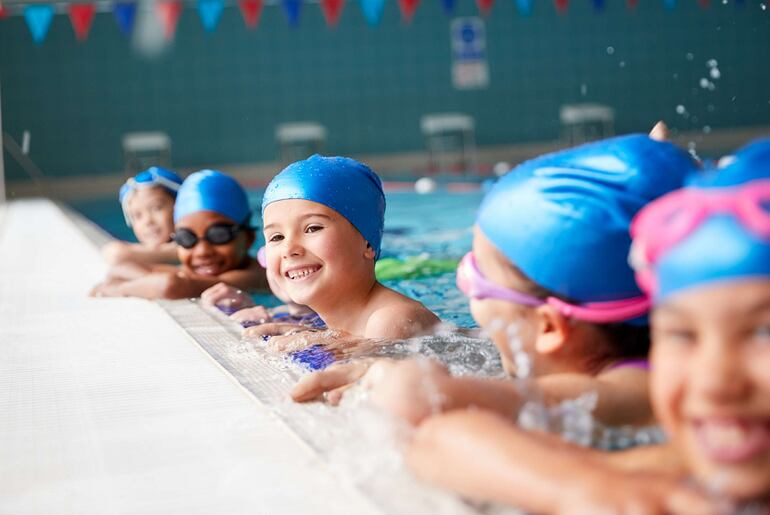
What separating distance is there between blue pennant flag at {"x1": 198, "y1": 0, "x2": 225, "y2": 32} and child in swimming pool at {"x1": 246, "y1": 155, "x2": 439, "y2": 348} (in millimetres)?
12904

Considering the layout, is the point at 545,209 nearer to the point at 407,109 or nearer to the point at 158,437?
the point at 158,437

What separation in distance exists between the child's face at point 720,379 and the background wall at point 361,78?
581 inches

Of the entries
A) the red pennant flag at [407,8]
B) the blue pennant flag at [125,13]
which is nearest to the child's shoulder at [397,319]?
the blue pennant flag at [125,13]

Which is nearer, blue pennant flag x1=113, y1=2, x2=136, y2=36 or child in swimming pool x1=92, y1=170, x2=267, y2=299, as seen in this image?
child in swimming pool x1=92, y1=170, x2=267, y2=299

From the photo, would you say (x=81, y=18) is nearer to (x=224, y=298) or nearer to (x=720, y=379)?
(x=224, y=298)

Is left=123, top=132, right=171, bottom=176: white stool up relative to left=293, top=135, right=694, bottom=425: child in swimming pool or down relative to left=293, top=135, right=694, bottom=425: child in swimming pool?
down

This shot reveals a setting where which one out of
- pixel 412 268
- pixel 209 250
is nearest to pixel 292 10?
pixel 412 268

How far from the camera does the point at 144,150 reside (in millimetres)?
15273

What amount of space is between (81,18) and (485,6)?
19.9 feet

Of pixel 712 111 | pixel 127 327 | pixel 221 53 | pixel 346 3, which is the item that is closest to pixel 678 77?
pixel 712 111

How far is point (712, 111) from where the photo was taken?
17375 millimetres

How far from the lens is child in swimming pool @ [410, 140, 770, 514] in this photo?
105 cm

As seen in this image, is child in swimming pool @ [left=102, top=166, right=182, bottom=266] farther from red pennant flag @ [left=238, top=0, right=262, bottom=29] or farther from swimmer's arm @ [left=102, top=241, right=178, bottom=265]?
red pennant flag @ [left=238, top=0, right=262, bottom=29]

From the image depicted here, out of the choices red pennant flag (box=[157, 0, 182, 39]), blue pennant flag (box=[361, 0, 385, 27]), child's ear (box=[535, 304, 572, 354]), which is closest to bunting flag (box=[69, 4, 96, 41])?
red pennant flag (box=[157, 0, 182, 39])
